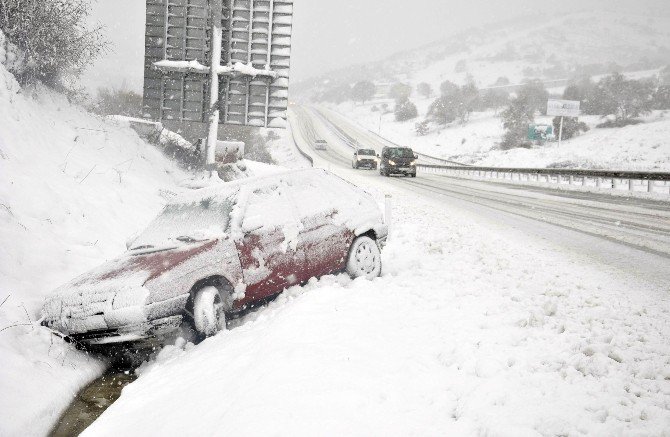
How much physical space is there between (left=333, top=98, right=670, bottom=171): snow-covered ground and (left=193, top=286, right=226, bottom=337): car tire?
32.1 meters

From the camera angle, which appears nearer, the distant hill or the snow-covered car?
the snow-covered car

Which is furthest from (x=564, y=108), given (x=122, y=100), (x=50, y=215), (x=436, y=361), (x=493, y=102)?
(x=436, y=361)

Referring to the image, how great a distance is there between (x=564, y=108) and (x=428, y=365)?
5293cm

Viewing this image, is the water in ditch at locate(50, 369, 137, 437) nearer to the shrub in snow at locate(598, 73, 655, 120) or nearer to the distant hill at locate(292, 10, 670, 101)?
the shrub in snow at locate(598, 73, 655, 120)

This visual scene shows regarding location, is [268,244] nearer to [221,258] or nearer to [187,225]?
[221,258]

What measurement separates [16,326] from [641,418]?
5.29 metres

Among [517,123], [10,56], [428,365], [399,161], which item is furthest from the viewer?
[517,123]

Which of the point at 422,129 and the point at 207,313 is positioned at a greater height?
the point at 422,129

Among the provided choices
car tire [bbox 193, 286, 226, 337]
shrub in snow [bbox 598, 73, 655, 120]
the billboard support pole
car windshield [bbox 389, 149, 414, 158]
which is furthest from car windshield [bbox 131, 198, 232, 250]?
shrub in snow [bbox 598, 73, 655, 120]

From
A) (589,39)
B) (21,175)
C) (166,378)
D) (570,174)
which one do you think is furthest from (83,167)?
(589,39)

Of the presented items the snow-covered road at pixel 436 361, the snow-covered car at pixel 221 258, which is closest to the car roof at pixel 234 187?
the snow-covered car at pixel 221 258

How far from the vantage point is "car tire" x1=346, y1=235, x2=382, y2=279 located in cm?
619

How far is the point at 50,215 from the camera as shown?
274 inches

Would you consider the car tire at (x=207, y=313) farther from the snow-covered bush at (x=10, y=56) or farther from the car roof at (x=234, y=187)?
the snow-covered bush at (x=10, y=56)
